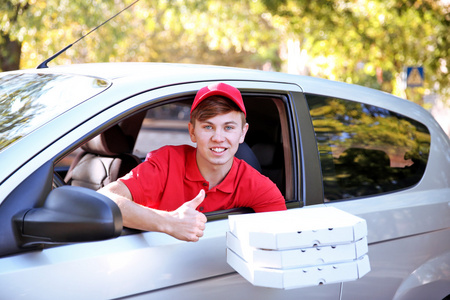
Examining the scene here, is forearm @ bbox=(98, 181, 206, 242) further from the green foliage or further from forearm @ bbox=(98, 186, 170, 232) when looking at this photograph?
the green foliage

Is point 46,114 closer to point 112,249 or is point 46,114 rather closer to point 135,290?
point 112,249

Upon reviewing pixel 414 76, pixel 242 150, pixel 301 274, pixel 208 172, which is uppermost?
pixel 414 76

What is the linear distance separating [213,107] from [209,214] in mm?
409

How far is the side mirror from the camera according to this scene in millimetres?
1645

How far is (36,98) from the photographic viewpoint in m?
2.23

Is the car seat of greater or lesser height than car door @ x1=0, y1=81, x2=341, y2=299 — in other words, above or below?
above

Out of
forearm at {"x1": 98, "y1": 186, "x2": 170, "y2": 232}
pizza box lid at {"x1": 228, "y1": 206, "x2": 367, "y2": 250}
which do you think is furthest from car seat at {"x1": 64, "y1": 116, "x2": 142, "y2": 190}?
pizza box lid at {"x1": 228, "y1": 206, "x2": 367, "y2": 250}

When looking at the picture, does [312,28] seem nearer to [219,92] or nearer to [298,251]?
[219,92]

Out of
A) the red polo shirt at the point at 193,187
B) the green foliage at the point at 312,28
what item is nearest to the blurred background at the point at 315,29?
the green foliage at the point at 312,28

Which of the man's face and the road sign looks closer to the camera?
the man's face

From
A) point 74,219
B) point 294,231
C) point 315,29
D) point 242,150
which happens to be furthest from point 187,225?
point 315,29

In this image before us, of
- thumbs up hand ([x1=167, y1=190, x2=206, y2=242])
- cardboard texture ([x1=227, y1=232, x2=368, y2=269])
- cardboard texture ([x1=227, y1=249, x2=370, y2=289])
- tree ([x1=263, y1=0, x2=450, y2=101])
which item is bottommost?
cardboard texture ([x1=227, y1=249, x2=370, y2=289])

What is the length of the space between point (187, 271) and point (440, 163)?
1.52m

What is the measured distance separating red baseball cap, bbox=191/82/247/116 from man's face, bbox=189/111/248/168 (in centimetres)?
8
